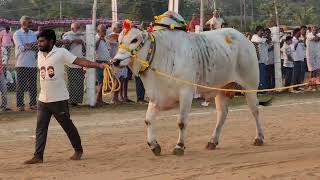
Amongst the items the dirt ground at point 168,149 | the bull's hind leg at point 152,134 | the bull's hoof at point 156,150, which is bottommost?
the dirt ground at point 168,149

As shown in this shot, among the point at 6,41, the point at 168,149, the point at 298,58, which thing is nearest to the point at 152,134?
the point at 168,149

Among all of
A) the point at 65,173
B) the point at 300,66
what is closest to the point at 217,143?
the point at 65,173

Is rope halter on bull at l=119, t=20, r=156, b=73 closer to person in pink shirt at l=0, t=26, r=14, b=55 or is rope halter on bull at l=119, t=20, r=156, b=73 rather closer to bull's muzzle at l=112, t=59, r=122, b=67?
bull's muzzle at l=112, t=59, r=122, b=67

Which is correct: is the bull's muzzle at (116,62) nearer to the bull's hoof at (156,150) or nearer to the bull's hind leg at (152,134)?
the bull's hind leg at (152,134)

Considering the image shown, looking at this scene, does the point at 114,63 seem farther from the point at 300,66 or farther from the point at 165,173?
the point at 300,66

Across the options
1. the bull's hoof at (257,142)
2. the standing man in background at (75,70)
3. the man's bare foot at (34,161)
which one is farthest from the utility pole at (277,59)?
the man's bare foot at (34,161)

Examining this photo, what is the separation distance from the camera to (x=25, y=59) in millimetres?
14344

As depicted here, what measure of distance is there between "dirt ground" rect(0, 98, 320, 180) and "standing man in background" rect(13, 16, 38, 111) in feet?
3.10

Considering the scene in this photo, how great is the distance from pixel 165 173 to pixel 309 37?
42.1ft

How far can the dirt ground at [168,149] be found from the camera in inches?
307

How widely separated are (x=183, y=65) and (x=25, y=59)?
602 centimetres

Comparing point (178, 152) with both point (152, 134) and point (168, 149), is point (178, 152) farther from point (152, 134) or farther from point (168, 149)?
point (168, 149)

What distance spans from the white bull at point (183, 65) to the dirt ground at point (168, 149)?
0.52 meters

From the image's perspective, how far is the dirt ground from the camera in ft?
25.6
